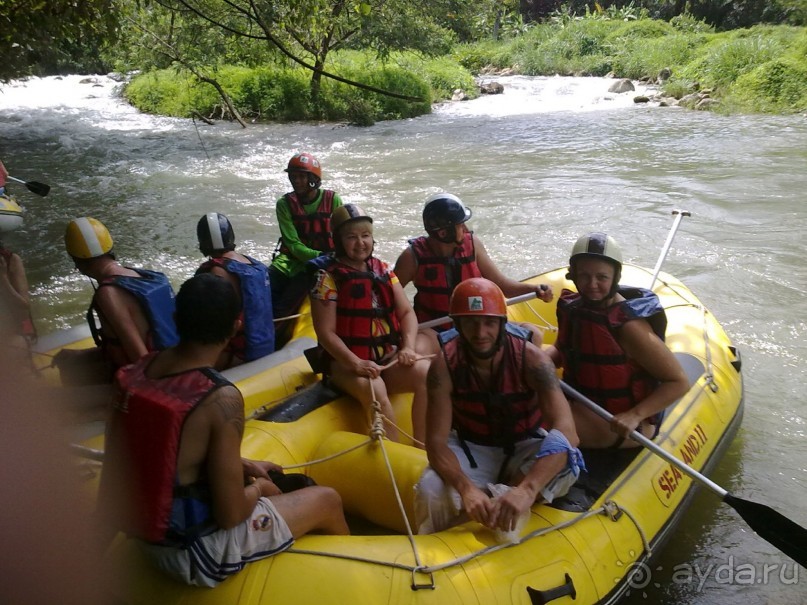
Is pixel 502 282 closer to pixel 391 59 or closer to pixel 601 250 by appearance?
pixel 601 250

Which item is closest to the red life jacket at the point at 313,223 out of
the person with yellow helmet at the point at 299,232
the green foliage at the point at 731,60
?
the person with yellow helmet at the point at 299,232

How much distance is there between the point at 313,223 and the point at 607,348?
107 inches

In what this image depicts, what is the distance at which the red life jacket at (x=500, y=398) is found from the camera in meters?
2.66

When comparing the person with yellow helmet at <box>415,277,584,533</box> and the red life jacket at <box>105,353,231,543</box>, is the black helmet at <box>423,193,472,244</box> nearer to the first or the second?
the person with yellow helmet at <box>415,277,584,533</box>

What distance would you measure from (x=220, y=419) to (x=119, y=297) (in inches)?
61.4

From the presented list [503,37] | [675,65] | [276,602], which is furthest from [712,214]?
[503,37]

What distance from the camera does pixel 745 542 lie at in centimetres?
373

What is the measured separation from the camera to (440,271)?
4.05 meters

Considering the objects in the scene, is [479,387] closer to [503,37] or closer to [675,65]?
[675,65]

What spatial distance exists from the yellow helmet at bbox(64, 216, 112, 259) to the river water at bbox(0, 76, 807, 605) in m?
2.99

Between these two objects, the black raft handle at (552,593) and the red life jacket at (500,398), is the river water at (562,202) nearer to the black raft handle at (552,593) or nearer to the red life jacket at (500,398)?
the black raft handle at (552,593)

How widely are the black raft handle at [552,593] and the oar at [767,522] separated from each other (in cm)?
73

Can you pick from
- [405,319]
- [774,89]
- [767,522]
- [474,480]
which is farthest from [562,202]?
[774,89]

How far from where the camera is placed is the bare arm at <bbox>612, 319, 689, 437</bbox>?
116 inches
